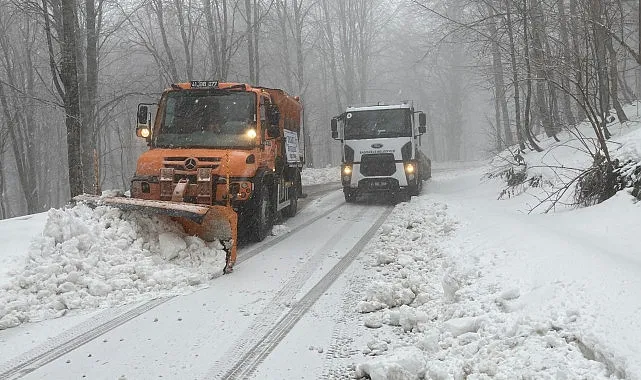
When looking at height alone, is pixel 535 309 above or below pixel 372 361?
above

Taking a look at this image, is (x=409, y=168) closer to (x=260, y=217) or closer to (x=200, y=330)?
(x=260, y=217)

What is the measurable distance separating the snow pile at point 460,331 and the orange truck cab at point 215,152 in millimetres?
2950

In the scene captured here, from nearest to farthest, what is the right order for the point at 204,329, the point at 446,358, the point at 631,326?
the point at 631,326
the point at 446,358
the point at 204,329

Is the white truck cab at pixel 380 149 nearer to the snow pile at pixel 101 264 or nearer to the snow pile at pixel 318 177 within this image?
the snow pile at pixel 101 264

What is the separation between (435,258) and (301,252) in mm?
2314

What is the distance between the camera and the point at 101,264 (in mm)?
5977

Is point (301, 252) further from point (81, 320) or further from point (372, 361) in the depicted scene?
point (372, 361)

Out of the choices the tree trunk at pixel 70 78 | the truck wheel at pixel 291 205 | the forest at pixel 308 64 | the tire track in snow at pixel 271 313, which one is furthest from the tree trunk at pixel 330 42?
the tire track in snow at pixel 271 313

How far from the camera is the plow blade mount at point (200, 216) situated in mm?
6570

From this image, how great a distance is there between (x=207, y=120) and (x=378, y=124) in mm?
6769

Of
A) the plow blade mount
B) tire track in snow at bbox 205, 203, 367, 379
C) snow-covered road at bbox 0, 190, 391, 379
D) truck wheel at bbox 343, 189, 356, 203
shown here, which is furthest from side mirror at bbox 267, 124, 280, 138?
truck wheel at bbox 343, 189, 356, 203

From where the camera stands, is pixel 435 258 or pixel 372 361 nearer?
pixel 372 361

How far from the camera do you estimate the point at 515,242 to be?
580 cm

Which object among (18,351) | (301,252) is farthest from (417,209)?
(18,351)
